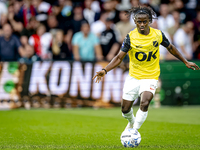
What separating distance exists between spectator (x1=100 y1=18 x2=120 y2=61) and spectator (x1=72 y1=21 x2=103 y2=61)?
0.87 feet

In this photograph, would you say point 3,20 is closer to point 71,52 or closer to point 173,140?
point 71,52

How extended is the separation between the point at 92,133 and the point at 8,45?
7.95 meters

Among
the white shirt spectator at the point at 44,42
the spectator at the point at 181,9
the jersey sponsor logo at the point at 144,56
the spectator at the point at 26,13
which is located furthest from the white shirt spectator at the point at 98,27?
the jersey sponsor logo at the point at 144,56

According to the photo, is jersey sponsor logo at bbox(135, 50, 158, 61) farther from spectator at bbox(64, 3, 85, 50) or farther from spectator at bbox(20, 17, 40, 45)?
spectator at bbox(20, 17, 40, 45)

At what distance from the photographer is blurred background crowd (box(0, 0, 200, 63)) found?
47.6ft

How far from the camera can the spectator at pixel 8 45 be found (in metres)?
14.6

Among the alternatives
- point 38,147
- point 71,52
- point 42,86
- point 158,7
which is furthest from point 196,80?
point 38,147

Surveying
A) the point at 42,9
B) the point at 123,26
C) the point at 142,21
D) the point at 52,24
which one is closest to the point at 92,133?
the point at 142,21

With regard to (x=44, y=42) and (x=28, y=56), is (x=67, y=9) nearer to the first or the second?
(x=44, y=42)

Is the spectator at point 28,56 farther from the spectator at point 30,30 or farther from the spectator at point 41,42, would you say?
the spectator at point 30,30

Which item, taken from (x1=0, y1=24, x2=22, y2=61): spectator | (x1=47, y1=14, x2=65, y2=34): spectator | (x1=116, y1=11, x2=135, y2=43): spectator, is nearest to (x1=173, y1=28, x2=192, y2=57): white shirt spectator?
(x1=116, y1=11, x2=135, y2=43): spectator

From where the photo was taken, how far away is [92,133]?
26.2ft

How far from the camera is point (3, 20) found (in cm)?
1543

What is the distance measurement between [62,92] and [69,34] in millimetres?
2493
